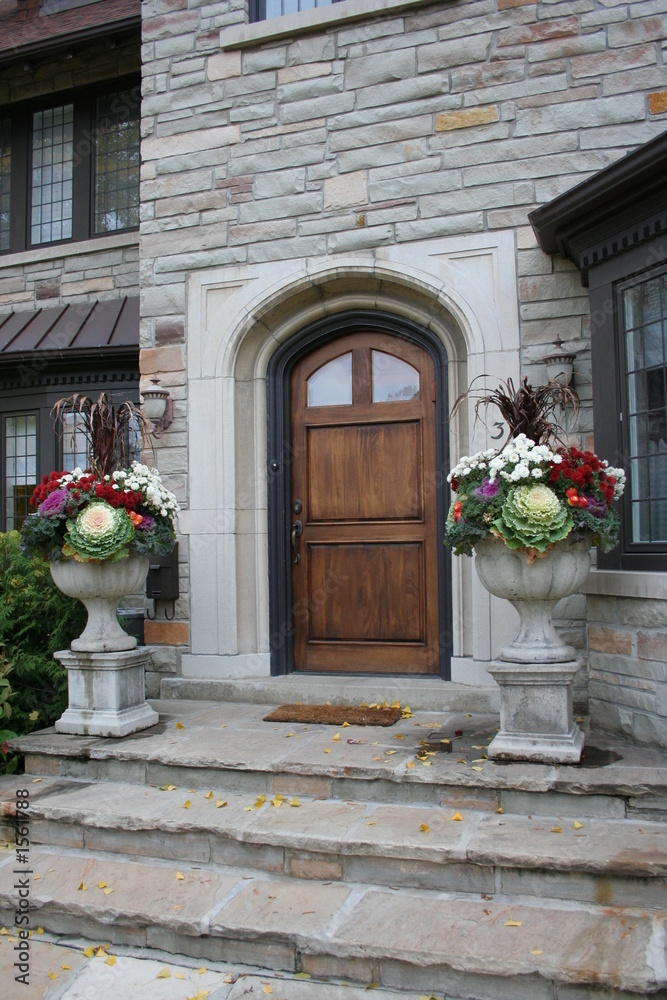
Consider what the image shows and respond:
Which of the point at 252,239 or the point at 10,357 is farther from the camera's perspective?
the point at 10,357

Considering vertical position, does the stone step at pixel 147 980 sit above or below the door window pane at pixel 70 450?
below

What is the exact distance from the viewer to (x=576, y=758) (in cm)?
384

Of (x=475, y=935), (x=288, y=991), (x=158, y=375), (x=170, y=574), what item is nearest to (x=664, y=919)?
(x=475, y=935)

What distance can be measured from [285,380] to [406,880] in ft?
12.1

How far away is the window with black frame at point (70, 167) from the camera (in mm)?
7848

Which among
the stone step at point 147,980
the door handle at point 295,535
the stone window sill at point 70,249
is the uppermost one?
the stone window sill at point 70,249

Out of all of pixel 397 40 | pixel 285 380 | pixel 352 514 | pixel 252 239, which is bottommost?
pixel 352 514

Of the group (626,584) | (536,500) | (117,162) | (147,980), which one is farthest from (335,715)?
(117,162)

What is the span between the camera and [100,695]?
15.8 ft

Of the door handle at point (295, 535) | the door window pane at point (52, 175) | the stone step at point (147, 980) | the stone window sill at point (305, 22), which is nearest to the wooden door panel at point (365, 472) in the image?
the door handle at point (295, 535)

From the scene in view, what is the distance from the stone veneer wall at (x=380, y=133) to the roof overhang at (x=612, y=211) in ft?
1.34

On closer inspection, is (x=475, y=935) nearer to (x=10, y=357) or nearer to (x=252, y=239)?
(x=252, y=239)

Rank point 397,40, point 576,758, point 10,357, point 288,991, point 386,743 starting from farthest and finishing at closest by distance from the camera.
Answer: point 10,357 → point 397,40 → point 386,743 → point 576,758 → point 288,991

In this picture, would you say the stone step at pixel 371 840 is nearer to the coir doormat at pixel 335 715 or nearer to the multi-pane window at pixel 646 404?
the coir doormat at pixel 335 715
